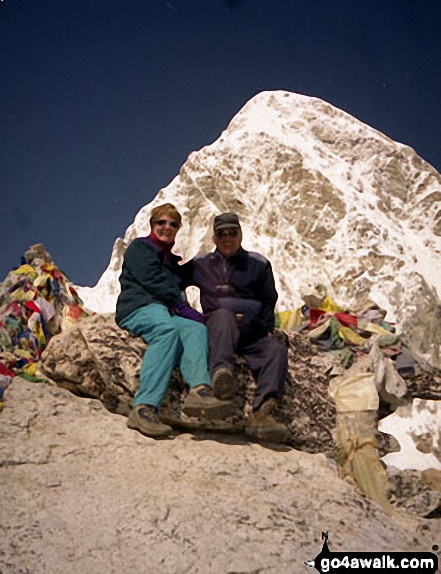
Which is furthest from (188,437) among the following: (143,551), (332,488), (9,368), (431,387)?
(431,387)

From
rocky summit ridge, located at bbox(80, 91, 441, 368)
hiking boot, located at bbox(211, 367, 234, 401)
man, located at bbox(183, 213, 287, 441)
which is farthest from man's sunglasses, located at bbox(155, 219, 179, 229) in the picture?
rocky summit ridge, located at bbox(80, 91, 441, 368)

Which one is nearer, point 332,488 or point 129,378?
point 332,488

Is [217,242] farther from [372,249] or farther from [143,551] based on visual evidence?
[372,249]

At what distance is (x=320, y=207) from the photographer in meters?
25.5

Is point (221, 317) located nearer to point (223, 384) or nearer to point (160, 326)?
point (160, 326)

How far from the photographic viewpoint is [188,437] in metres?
3.10

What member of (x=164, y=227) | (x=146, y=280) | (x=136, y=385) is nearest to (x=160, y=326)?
Answer: (x=146, y=280)

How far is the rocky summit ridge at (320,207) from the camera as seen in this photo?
75.1 ft

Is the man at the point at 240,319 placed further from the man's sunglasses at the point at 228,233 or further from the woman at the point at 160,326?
the woman at the point at 160,326

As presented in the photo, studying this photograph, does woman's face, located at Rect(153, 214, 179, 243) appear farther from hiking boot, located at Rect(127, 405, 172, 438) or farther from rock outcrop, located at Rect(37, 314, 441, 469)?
hiking boot, located at Rect(127, 405, 172, 438)

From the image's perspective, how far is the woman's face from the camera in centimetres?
336

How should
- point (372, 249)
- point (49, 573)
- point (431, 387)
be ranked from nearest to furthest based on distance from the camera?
point (49, 573) → point (431, 387) → point (372, 249)

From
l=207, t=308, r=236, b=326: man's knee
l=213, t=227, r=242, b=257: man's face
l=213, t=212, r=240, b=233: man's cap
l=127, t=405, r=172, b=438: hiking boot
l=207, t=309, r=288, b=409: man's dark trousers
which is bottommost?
l=127, t=405, r=172, b=438: hiking boot

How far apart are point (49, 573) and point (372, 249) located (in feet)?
77.3
